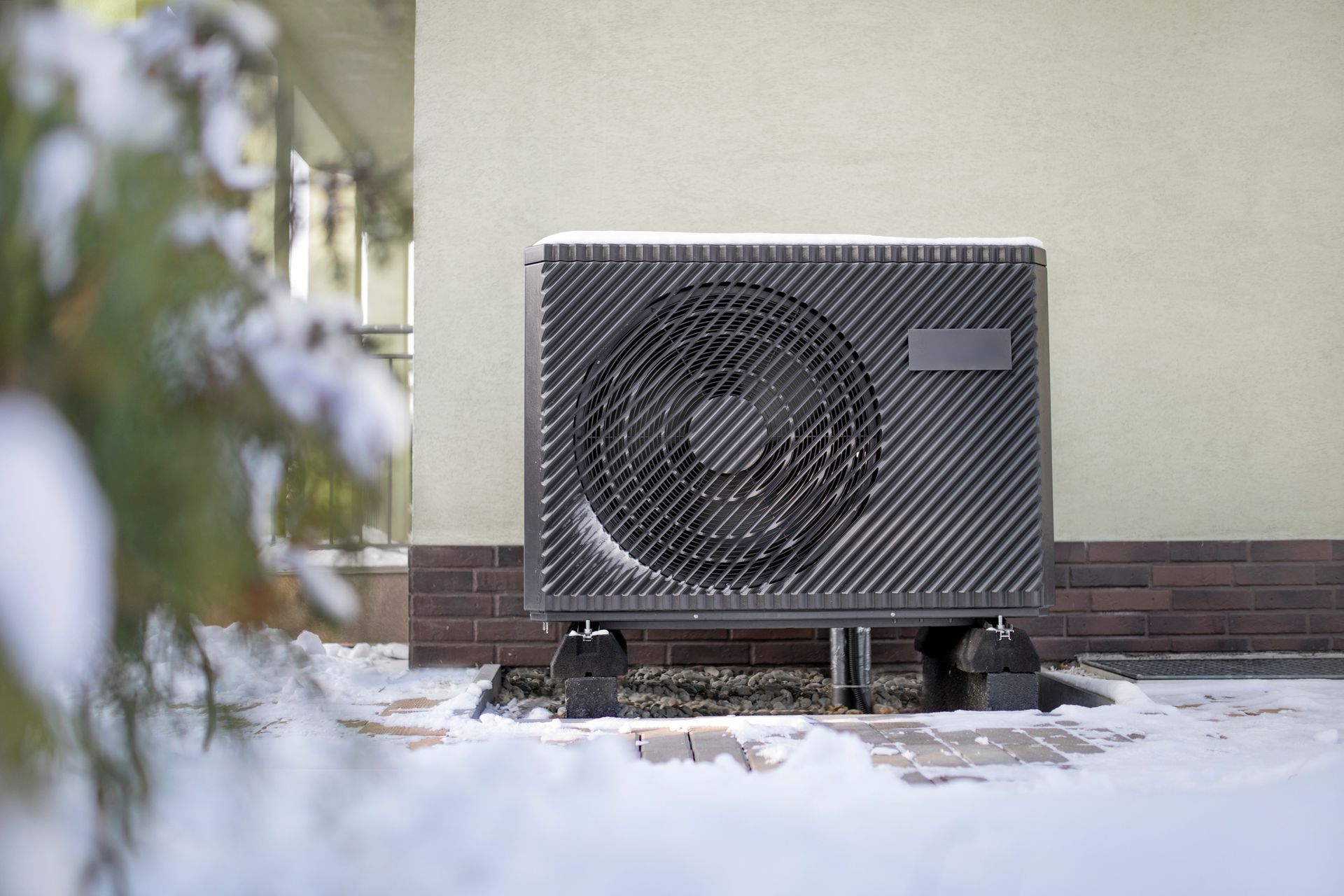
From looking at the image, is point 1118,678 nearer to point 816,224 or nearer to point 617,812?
point 816,224

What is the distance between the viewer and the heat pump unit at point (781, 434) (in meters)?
2.03

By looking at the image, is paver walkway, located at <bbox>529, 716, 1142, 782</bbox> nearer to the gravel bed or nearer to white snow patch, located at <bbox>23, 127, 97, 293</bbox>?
the gravel bed

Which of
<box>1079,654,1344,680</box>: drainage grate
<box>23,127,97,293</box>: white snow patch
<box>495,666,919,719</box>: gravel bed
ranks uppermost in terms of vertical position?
<box>23,127,97,293</box>: white snow patch

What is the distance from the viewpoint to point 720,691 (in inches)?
107

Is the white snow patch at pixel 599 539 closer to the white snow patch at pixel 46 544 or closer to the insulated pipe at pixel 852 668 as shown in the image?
the insulated pipe at pixel 852 668

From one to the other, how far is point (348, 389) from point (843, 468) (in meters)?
1.56

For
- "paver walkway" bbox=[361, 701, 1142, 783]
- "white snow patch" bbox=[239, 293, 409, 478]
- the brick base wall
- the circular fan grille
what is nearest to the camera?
"white snow patch" bbox=[239, 293, 409, 478]

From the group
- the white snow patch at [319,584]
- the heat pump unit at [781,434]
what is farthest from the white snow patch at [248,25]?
the heat pump unit at [781,434]

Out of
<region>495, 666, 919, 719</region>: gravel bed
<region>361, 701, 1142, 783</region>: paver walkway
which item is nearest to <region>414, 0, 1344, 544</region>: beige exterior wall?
<region>495, 666, 919, 719</region>: gravel bed

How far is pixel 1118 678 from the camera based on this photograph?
2473mm

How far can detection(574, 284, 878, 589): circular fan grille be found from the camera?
2031 millimetres

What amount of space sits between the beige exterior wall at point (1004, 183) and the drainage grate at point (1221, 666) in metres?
0.36

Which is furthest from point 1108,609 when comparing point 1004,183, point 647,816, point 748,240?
point 647,816

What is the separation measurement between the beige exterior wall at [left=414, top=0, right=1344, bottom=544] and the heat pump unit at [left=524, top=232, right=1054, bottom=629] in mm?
833
